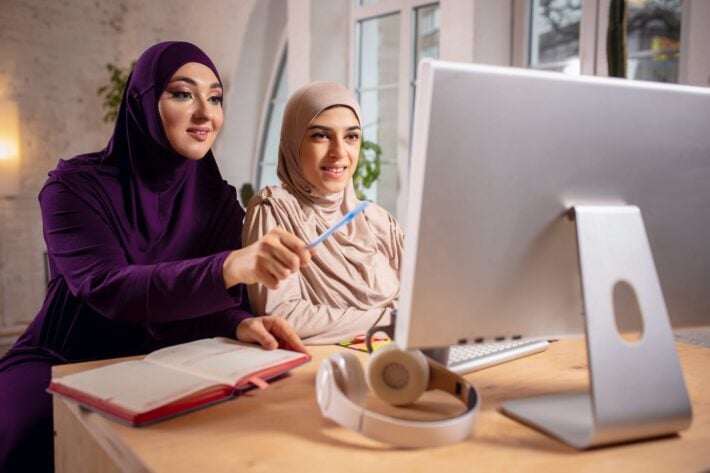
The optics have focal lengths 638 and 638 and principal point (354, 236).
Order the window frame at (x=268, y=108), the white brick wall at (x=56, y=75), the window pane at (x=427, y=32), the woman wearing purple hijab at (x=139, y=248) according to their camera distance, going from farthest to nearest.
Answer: the window frame at (x=268, y=108)
the white brick wall at (x=56, y=75)
the window pane at (x=427, y=32)
the woman wearing purple hijab at (x=139, y=248)

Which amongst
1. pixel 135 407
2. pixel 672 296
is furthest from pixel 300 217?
pixel 672 296

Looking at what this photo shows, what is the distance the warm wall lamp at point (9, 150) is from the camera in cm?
455

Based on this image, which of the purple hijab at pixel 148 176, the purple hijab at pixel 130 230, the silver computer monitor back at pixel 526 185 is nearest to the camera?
the silver computer monitor back at pixel 526 185

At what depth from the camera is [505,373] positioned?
3.45ft

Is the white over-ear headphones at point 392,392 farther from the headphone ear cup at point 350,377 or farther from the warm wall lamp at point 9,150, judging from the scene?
the warm wall lamp at point 9,150

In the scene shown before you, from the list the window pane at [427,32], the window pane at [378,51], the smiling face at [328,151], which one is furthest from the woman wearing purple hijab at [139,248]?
the window pane at [378,51]

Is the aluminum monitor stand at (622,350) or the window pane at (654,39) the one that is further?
the window pane at (654,39)

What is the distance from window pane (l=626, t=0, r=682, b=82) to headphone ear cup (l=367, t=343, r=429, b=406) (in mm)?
2118

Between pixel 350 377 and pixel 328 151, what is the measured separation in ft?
2.90

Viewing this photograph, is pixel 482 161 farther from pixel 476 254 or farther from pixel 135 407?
pixel 135 407

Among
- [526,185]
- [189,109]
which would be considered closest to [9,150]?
[189,109]

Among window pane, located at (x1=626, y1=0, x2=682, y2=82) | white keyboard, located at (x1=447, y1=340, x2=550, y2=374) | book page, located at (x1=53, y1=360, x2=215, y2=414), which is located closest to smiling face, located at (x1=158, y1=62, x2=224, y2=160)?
book page, located at (x1=53, y1=360, x2=215, y2=414)

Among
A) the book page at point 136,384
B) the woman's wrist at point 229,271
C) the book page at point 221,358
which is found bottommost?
the book page at point 136,384

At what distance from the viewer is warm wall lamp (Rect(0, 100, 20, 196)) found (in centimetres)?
455
